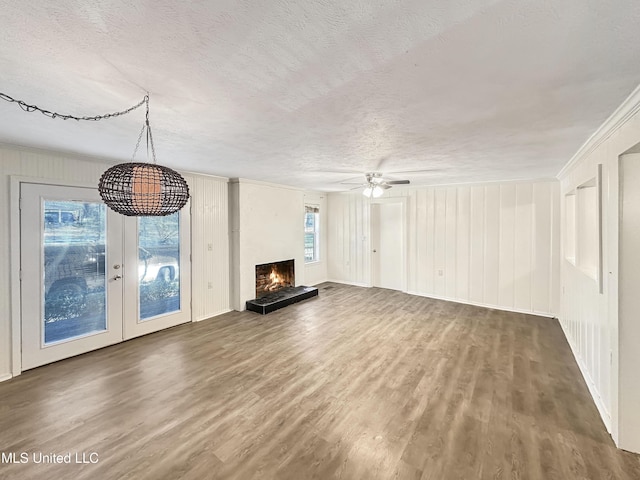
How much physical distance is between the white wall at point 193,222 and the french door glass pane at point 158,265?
0.95 ft

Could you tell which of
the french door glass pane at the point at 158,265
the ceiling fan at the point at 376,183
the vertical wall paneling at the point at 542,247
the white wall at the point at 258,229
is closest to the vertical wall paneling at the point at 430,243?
the vertical wall paneling at the point at 542,247

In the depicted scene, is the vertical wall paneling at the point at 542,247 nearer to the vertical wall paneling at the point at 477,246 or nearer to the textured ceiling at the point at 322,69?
the vertical wall paneling at the point at 477,246

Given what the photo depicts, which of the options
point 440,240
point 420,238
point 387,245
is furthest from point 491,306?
point 387,245

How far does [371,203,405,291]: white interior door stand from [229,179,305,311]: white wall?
1.92 metres

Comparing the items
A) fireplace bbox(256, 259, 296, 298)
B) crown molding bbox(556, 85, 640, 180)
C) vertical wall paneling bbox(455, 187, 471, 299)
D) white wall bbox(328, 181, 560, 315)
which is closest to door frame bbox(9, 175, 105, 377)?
fireplace bbox(256, 259, 296, 298)

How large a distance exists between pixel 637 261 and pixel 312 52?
2.51 metres

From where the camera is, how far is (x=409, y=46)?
1.26 metres

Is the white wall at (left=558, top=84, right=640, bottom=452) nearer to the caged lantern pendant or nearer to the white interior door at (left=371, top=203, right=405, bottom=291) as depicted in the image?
the caged lantern pendant

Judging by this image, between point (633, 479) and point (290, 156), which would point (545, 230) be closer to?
point (633, 479)

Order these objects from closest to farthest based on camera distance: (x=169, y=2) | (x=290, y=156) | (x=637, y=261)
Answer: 1. (x=169, y=2)
2. (x=637, y=261)
3. (x=290, y=156)

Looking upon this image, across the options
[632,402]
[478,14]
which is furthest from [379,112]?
[632,402]

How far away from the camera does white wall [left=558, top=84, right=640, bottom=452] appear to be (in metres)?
1.98

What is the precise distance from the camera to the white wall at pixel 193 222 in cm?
295

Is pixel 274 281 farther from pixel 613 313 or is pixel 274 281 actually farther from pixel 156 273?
pixel 613 313
